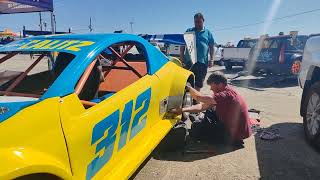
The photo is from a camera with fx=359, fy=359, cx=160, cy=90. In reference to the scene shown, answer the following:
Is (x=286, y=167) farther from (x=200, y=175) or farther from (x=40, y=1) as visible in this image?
(x=40, y=1)

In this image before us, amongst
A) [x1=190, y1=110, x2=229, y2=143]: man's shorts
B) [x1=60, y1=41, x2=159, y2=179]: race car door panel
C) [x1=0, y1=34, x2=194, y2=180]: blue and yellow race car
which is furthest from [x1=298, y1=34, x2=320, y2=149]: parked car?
[x1=60, y1=41, x2=159, y2=179]: race car door panel

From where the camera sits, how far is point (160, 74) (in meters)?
4.07

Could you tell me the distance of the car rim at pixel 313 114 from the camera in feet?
15.6

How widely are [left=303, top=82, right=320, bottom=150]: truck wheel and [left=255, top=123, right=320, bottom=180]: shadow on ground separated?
0.14m

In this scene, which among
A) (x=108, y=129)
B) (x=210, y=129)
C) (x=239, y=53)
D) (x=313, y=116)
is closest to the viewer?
(x=108, y=129)

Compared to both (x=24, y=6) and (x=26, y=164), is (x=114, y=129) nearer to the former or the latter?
(x=26, y=164)

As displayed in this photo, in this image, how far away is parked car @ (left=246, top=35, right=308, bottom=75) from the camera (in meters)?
12.5

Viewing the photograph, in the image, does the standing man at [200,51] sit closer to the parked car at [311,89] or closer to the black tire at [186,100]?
the black tire at [186,100]

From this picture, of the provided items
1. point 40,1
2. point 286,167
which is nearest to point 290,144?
point 286,167

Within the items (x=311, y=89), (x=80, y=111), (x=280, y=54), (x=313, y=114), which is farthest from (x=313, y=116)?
(x=280, y=54)

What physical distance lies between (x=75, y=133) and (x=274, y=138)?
3.56m

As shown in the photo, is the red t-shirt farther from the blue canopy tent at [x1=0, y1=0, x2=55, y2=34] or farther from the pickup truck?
the pickup truck

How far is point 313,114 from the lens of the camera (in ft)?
16.1

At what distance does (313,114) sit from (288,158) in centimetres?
88
